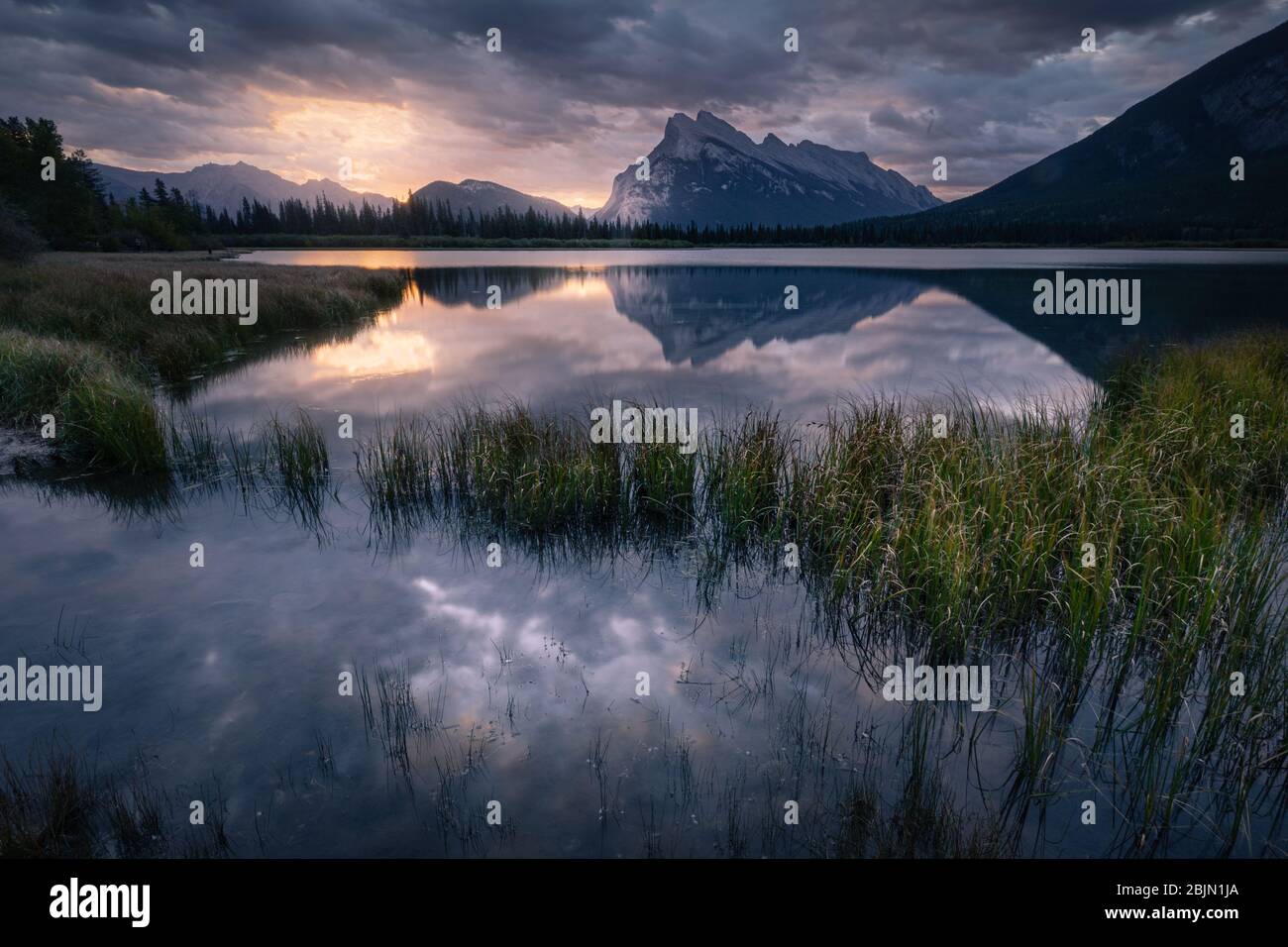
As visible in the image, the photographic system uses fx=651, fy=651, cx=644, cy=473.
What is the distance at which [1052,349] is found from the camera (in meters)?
29.8

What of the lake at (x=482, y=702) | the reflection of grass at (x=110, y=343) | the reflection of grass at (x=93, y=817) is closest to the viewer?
the reflection of grass at (x=93, y=817)

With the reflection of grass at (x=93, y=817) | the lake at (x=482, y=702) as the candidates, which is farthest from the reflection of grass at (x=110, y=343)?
the reflection of grass at (x=93, y=817)

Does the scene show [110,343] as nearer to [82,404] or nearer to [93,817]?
[82,404]

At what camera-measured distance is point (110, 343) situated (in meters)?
22.6

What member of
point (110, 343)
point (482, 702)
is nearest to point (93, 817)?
point (482, 702)

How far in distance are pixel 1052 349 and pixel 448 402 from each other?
26.7 m

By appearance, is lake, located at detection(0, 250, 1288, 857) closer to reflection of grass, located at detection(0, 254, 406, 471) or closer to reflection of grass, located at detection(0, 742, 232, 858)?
reflection of grass, located at detection(0, 742, 232, 858)

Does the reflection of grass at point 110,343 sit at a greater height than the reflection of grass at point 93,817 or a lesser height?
greater

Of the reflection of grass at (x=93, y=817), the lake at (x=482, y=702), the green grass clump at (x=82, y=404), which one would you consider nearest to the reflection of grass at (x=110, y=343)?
the green grass clump at (x=82, y=404)

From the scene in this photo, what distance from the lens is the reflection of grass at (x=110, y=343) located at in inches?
550

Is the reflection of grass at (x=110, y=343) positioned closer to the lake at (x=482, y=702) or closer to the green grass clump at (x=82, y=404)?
the green grass clump at (x=82, y=404)

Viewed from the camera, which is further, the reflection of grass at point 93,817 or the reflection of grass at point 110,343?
the reflection of grass at point 110,343

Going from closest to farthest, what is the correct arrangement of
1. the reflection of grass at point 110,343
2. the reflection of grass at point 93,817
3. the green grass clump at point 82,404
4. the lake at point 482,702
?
1. the reflection of grass at point 93,817
2. the lake at point 482,702
3. the green grass clump at point 82,404
4. the reflection of grass at point 110,343
